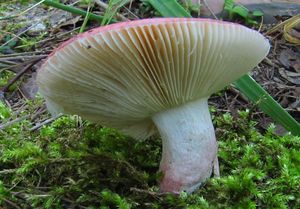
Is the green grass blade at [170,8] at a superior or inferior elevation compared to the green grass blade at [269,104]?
superior

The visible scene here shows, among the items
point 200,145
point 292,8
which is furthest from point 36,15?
point 200,145

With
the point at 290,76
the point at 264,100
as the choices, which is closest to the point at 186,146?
the point at 264,100

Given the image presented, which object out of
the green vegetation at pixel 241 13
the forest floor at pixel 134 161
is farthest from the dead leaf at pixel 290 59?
the green vegetation at pixel 241 13

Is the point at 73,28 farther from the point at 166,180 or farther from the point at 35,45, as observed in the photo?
the point at 166,180

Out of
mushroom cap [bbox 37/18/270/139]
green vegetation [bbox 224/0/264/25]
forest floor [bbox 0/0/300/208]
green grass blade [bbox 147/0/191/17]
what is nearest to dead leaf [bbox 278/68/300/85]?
forest floor [bbox 0/0/300/208]

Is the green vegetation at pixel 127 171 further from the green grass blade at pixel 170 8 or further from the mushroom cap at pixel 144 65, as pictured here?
the green grass blade at pixel 170 8

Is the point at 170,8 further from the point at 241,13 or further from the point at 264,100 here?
the point at 241,13

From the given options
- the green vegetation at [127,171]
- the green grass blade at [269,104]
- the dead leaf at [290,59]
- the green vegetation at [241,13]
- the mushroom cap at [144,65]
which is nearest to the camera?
the mushroom cap at [144,65]

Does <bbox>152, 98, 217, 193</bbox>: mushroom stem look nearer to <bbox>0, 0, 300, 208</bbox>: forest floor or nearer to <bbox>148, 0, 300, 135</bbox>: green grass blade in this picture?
<bbox>0, 0, 300, 208</bbox>: forest floor

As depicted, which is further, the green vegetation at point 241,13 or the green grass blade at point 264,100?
the green vegetation at point 241,13
